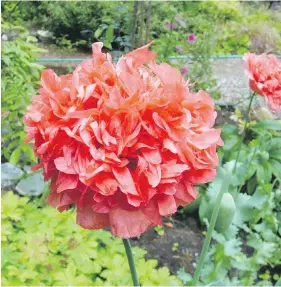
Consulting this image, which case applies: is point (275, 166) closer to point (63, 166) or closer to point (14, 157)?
point (14, 157)

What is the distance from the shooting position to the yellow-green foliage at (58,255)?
147 cm

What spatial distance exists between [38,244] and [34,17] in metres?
2.74

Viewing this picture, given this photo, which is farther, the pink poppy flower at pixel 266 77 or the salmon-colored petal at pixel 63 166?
the pink poppy flower at pixel 266 77

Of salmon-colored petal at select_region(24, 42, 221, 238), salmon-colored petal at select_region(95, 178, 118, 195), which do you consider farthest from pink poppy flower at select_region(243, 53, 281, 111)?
salmon-colored petal at select_region(95, 178, 118, 195)

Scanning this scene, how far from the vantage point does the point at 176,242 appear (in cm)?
199

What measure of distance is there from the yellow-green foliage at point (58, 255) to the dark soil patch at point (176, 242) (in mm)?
231

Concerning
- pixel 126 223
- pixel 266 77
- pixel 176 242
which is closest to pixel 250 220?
pixel 176 242

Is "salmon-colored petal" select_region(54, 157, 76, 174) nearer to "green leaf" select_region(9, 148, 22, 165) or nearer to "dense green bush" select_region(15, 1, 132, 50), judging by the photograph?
"green leaf" select_region(9, 148, 22, 165)

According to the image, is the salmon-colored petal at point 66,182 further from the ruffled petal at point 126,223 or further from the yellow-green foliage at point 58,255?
the yellow-green foliage at point 58,255

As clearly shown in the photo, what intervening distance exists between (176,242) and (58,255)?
0.55 metres

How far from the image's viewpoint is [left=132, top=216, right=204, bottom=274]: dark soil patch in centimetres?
189

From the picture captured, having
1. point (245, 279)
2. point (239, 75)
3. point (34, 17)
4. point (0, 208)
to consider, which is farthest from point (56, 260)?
point (34, 17)

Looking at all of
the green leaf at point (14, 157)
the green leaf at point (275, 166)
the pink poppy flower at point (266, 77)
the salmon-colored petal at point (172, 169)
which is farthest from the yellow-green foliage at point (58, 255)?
the salmon-colored petal at point (172, 169)

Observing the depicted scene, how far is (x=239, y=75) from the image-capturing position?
325 cm
